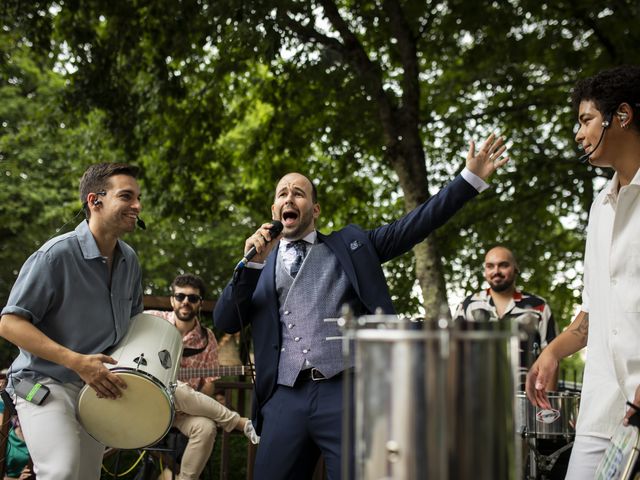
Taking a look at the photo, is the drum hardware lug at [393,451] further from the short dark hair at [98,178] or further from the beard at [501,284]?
the beard at [501,284]

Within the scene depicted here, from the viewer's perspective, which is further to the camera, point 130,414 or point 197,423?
point 197,423

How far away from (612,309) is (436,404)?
1520 mm

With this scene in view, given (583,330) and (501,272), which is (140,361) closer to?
(583,330)

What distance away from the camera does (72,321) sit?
12.7 ft

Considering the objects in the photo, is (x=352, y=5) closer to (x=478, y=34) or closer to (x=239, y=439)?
(x=478, y=34)

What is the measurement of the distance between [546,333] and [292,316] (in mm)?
3766

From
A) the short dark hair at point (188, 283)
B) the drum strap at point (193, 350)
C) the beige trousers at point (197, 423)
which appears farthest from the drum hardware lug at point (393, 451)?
the short dark hair at point (188, 283)

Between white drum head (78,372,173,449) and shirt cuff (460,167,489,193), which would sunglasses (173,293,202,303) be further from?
shirt cuff (460,167,489,193)

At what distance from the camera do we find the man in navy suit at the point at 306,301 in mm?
3740

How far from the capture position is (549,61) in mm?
12922

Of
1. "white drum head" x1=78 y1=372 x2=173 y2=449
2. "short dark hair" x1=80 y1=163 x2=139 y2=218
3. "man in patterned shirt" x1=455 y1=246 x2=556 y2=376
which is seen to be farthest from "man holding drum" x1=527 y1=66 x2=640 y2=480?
"man in patterned shirt" x1=455 y1=246 x2=556 y2=376

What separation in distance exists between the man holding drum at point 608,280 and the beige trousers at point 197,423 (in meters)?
4.02

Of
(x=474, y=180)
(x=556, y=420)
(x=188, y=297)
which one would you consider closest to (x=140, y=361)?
(x=474, y=180)

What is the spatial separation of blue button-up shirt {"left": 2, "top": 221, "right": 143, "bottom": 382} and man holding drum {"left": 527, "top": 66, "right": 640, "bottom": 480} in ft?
6.80
